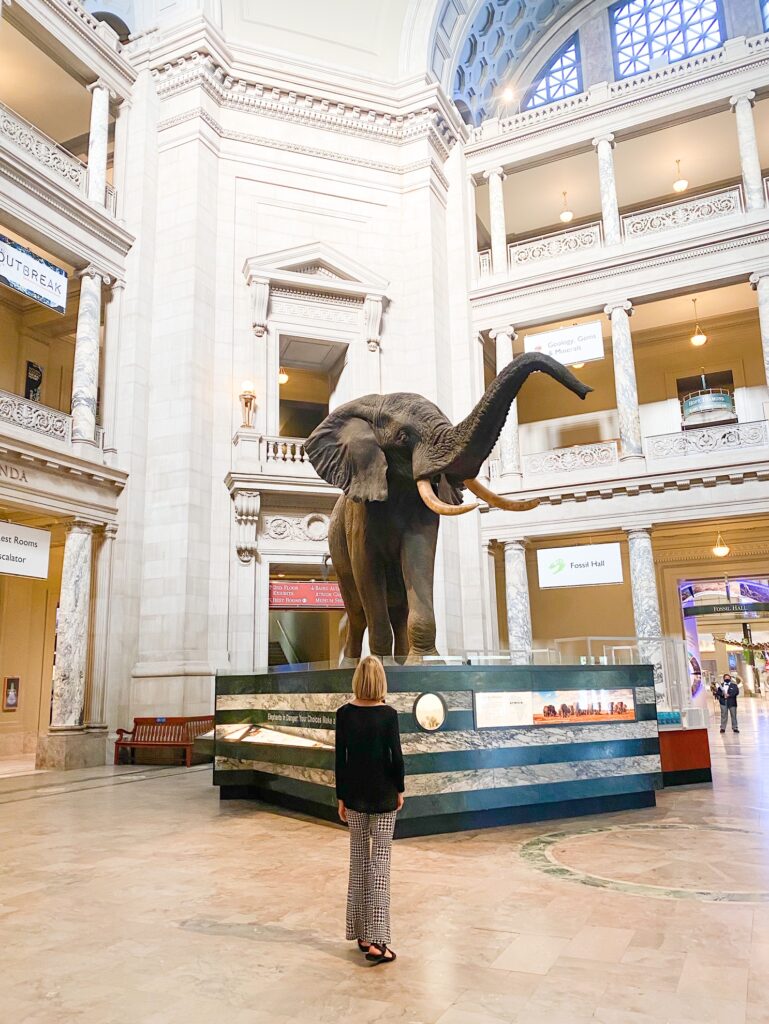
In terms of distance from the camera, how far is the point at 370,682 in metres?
3.69

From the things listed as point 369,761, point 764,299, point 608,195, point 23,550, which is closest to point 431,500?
point 369,761

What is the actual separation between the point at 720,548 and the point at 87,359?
15754 mm

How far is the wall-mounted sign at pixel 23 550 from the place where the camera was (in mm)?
12992

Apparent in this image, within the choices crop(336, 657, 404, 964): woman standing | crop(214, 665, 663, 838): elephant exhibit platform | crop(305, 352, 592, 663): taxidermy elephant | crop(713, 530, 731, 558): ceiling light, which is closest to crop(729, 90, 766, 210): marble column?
crop(713, 530, 731, 558): ceiling light

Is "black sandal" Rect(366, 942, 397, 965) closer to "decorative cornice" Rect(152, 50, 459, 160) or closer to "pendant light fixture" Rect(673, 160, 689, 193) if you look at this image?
"decorative cornice" Rect(152, 50, 459, 160)

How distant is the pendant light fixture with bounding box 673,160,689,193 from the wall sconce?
12.5 meters

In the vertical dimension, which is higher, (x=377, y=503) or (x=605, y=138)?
(x=605, y=138)

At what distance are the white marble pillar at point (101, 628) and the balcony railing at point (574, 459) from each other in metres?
9.65

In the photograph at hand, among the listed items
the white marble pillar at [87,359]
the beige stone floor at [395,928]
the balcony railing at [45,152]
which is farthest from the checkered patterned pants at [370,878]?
the balcony railing at [45,152]

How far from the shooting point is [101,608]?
14633 mm

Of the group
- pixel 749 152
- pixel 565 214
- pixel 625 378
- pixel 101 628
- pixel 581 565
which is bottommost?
pixel 101 628

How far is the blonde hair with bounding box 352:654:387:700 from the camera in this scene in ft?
12.1

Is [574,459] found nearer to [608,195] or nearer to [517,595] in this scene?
[517,595]

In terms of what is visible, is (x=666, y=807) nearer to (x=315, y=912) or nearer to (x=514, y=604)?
(x=315, y=912)
